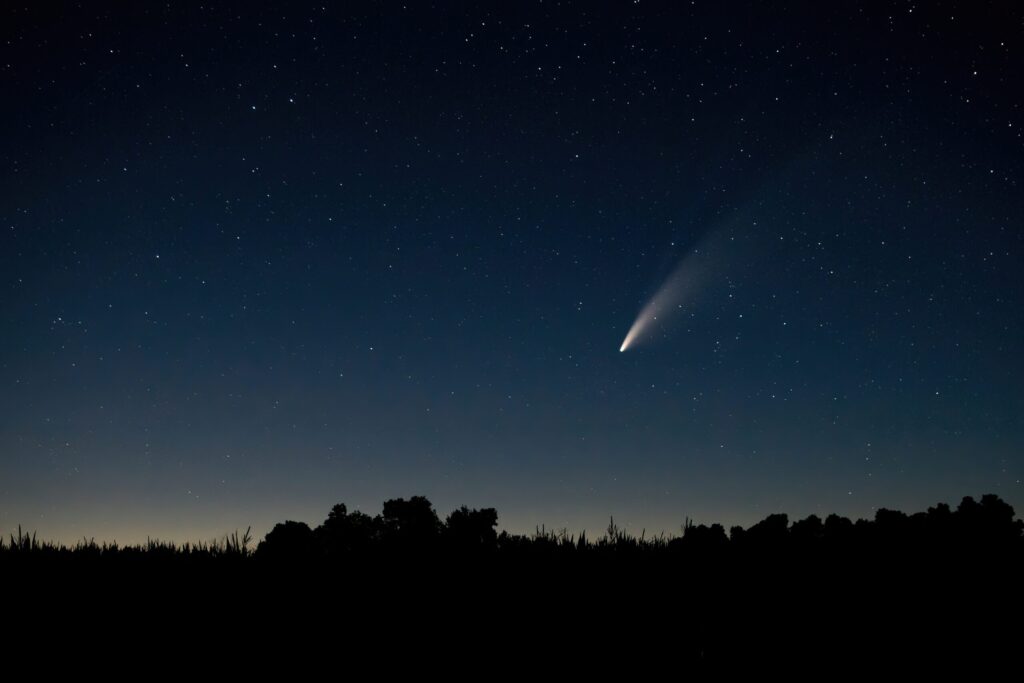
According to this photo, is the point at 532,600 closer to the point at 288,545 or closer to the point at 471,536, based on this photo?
the point at 471,536

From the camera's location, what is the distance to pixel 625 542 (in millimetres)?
6961

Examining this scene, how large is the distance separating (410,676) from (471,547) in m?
1.48

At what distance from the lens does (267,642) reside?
4383mm

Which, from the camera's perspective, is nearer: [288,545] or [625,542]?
[288,545]

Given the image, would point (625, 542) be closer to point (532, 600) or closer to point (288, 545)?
point (532, 600)

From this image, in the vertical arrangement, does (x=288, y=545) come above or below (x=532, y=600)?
above

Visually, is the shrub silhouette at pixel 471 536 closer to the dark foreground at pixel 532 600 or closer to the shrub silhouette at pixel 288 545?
the dark foreground at pixel 532 600

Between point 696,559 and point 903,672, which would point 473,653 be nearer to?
point 696,559

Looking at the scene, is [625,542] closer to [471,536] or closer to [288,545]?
[471,536]

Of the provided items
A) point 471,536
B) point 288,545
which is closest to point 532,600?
point 471,536

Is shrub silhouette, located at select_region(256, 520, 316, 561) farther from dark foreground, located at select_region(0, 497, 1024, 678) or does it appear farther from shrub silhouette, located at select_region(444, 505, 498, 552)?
A: shrub silhouette, located at select_region(444, 505, 498, 552)

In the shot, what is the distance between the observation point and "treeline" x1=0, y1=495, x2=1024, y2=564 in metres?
5.21

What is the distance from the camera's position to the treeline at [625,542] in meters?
5.21

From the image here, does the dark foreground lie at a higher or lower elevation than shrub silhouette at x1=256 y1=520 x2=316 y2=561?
lower
